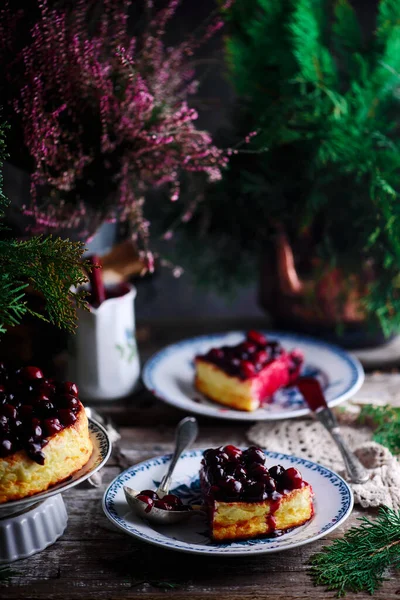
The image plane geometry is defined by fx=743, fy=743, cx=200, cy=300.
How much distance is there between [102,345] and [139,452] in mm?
290

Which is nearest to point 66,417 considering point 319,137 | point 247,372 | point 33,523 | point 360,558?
point 33,523

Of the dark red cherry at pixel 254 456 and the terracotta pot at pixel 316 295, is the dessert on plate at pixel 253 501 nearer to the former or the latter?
the dark red cherry at pixel 254 456

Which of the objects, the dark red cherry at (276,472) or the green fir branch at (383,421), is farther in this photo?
the green fir branch at (383,421)

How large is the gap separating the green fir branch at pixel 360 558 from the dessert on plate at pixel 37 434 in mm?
425

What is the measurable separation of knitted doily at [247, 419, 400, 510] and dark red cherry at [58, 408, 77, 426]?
0.53 metres

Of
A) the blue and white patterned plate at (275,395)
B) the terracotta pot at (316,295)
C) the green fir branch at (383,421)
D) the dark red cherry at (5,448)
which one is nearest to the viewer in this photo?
the dark red cherry at (5,448)

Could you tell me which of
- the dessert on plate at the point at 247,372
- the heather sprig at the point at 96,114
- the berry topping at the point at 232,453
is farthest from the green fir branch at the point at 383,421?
the heather sprig at the point at 96,114

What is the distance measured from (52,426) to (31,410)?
0.05 meters

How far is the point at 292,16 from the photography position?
183 centimetres

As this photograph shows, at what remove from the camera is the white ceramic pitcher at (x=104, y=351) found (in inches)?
69.0

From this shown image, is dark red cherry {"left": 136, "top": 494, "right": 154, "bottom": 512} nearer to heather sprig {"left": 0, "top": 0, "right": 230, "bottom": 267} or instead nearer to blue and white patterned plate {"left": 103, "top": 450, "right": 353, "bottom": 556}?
blue and white patterned plate {"left": 103, "top": 450, "right": 353, "bottom": 556}

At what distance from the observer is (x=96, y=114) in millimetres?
1525

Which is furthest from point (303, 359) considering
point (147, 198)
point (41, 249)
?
point (41, 249)

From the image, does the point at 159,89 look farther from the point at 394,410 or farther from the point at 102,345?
the point at 394,410
